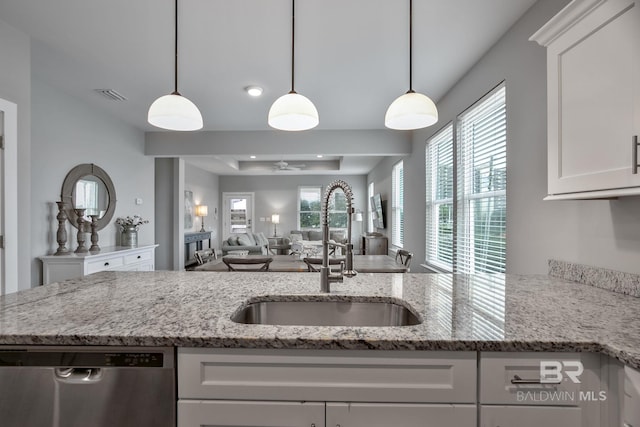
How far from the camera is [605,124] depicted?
114 centimetres

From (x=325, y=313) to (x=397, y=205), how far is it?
461 cm

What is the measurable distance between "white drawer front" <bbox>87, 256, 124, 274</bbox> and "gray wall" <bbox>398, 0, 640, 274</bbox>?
12.8 ft

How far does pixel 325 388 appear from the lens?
34.2 inches

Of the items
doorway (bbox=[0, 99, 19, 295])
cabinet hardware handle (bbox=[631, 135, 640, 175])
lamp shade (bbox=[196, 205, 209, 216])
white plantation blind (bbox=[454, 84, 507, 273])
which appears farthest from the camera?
lamp shade (bbox=[196, 205, 209, 216])

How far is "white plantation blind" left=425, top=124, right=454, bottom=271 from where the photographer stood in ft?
11.0

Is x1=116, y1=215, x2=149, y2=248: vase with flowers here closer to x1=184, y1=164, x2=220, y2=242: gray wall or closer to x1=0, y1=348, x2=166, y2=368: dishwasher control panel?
x1=184, y1=164, x2=220, y2=242: gray wall

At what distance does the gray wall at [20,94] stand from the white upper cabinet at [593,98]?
10.9 feet

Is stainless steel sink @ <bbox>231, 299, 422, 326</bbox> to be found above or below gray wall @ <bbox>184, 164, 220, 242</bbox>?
below

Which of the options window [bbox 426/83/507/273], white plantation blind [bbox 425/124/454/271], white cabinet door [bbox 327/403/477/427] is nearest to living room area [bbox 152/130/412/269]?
white plantation blind [bbox 425/124/454/271]

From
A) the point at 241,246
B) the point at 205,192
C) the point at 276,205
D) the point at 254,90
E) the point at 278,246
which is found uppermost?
the point at 254,90

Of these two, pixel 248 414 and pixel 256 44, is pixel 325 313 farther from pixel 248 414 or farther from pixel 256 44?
pixel 256 44

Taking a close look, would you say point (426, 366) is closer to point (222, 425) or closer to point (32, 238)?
point (222, 425)

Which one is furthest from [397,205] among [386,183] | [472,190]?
[472,190]

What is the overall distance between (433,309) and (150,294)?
115 centimetres
